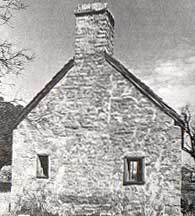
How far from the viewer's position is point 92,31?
1431cm

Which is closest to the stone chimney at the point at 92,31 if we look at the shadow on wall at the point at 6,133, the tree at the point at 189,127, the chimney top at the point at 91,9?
the chimney top at the point at 91,9

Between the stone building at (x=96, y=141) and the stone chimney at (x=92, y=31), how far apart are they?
40 mm

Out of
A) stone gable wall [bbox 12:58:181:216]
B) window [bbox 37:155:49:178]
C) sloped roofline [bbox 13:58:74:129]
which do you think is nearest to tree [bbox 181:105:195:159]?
stone gable wall [bbox 12:58:181:216]

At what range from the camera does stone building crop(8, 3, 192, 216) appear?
42.5 ft

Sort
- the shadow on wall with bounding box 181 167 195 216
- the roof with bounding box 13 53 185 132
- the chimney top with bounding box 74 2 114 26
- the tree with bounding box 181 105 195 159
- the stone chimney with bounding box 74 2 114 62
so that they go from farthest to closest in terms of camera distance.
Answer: the tree with bounding box 181 105 195 159 → the shadow on wall with bounding box 181 167 195 216 → the chimney top with bounding box 74 2 114 26 → the stone chimney with bounding box 74 2 114 62 → the roof with bounding box 13 53 185 132

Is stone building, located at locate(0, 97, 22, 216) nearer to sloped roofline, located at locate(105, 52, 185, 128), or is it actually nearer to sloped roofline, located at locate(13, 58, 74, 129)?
sloped roofline, located at locate(13, 58, 74, 129)

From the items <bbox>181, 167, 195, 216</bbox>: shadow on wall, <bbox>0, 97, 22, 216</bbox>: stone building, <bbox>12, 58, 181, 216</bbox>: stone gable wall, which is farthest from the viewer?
<bbox>0, 97, 22, 216</bbox>: stone building

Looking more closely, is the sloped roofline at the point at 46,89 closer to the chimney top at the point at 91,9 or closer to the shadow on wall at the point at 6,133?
the chimney top at the point at 91,9

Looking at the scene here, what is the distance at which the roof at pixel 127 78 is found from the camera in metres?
13.0

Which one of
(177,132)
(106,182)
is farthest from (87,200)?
(177,132)

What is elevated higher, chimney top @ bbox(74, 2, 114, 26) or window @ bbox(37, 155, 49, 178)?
chimney top @ bbox(74, 2, 114, 26)

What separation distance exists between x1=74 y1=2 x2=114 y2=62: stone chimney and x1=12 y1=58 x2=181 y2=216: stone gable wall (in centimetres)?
50

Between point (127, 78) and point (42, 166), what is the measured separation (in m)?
5.16

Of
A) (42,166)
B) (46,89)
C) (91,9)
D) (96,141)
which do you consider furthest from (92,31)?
(42,166)
